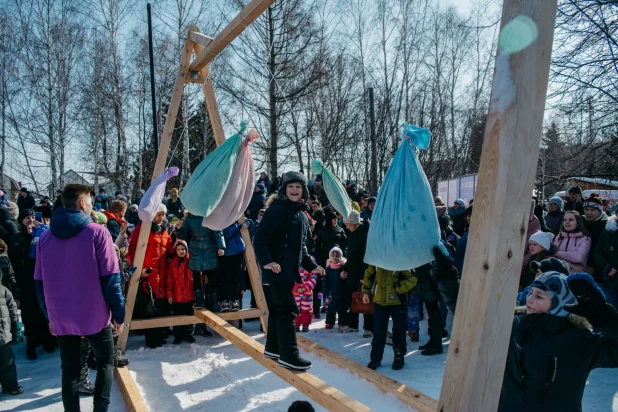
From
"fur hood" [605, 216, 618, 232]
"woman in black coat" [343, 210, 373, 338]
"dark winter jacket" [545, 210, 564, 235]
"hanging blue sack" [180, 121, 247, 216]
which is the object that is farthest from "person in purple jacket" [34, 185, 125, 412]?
"dark winter jacket" [545, 210, 564, 235]

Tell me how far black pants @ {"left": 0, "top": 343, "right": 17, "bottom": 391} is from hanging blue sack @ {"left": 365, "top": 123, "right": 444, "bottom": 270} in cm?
385

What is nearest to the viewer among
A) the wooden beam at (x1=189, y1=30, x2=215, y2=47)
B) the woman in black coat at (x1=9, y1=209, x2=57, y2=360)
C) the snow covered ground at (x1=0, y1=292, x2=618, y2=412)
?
the snow covered ground at (x1=0, y1=292, x2=618, y2=412)

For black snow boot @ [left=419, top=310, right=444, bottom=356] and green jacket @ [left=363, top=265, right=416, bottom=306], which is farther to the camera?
black snow boot @ [left=419, top=310, right=444, bottom=356]

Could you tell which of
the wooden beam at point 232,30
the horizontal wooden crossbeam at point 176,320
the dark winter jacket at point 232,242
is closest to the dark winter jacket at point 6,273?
the horizontal wooden crossbeam at point 176,320

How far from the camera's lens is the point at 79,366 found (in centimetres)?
338

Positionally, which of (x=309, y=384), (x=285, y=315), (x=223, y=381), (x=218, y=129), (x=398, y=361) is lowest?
(x=223, y=381)

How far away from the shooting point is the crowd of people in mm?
2246

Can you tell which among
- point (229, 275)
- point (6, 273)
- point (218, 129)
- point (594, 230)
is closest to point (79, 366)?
point (6, 273)

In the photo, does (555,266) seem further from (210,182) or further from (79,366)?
(79,366)

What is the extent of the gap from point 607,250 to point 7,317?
6.47 m

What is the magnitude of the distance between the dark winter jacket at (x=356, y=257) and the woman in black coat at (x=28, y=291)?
4.03 meters

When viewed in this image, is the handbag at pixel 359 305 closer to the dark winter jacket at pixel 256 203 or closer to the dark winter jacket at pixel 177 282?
the dark winter jacket at pixel 177 282

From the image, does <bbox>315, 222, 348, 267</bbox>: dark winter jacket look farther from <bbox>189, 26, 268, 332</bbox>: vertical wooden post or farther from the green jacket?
the green jacket

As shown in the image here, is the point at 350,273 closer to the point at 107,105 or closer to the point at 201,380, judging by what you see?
the point at 201,380
